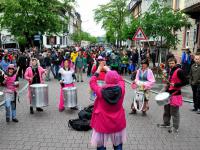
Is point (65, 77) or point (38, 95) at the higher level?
point (65, 77)

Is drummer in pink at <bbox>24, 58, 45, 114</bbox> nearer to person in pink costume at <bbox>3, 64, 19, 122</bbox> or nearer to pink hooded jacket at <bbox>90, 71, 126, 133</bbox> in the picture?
person in pink costume at <bbox>3, 64, 19, 122</bbox>

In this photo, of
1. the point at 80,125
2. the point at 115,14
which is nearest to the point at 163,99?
the point at 80,125

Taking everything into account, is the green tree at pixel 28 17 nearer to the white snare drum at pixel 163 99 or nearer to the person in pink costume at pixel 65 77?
the person in pink costume at pixel 65 77

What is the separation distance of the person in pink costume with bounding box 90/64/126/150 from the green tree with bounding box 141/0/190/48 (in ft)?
41.7

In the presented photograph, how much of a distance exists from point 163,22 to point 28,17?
12.0 metres

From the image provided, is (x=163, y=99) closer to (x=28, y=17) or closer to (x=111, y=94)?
(x=111, y=94)

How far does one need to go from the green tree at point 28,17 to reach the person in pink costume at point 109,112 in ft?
64.6

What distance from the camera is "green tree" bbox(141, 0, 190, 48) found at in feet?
54.7

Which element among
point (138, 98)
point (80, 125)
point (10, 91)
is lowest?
point (80, 125)

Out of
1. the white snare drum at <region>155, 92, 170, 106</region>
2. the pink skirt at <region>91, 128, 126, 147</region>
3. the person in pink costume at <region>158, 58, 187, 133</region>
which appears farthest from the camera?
the person in pink costume at <region>158, 58, 187, 133</region>

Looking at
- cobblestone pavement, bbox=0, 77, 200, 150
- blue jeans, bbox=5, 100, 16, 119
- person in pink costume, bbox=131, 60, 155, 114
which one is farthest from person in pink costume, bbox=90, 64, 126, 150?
blue jeans, bbox=5, 100, 16, 119

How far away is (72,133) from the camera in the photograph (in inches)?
278

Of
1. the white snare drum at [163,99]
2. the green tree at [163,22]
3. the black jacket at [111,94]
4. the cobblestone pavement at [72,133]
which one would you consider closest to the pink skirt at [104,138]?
the black jacket at [111,94]

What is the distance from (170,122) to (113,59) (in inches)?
457
